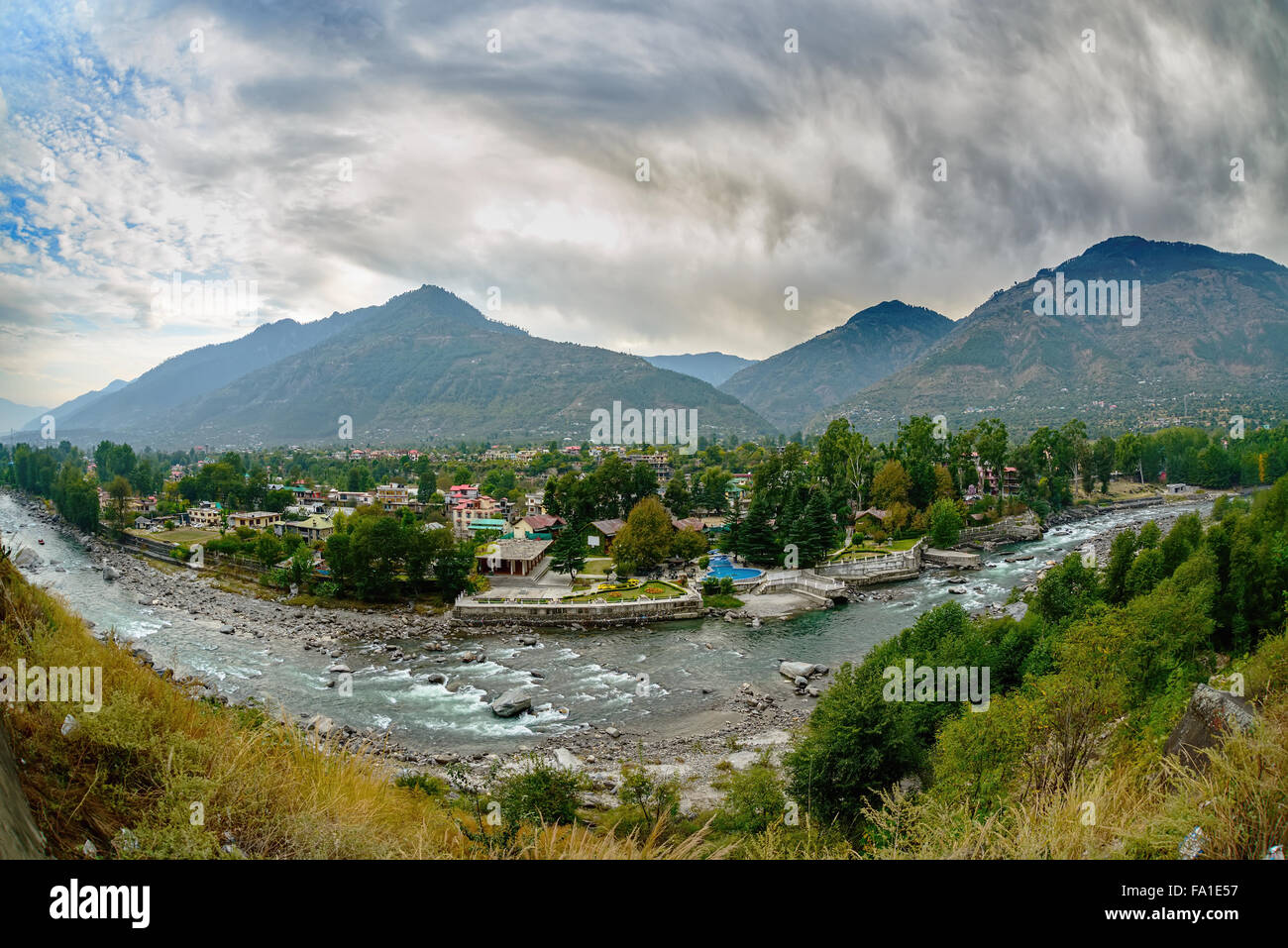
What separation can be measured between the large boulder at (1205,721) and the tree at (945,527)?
2905 cm

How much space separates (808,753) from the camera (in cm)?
933

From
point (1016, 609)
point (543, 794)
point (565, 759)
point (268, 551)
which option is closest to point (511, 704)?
point (565, 759)

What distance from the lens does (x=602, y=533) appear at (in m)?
32.9

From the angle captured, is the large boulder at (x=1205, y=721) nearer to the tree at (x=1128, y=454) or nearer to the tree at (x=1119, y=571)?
the tree at (x=1119, y=571)

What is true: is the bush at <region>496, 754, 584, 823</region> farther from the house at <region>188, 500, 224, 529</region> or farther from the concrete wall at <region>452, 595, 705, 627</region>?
the house at <region>188, 500, 224, 529</region>

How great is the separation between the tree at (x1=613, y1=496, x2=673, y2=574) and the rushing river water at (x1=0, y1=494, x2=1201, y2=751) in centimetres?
519

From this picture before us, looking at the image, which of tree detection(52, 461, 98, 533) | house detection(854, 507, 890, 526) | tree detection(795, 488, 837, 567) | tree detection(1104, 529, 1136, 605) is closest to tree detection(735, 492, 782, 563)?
tree detection(795, 488, 837, 567)

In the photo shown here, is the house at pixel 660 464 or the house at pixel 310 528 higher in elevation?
the house at pixel 660 464

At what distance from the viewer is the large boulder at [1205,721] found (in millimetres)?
4180

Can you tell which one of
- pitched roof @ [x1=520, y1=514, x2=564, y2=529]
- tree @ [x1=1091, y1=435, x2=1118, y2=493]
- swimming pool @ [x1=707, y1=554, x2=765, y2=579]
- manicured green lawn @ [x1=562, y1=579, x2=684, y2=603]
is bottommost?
manicured green lawn @ [x1=562, y1=579, x2=684, y2=603]

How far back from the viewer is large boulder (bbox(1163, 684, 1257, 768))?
4180mm

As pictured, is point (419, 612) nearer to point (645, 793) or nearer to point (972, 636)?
point (645, 793)

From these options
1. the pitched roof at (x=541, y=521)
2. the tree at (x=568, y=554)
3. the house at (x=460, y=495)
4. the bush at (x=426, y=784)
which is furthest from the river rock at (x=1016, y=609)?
the house at (x=460, y=495)
